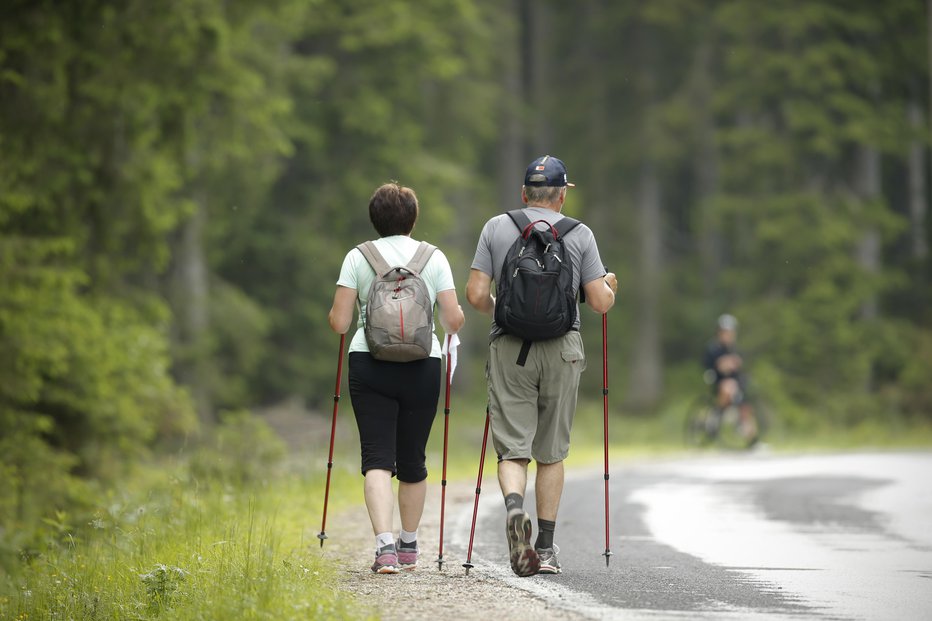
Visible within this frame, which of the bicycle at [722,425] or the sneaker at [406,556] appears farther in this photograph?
the bicycle at [722,425]

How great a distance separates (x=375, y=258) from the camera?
7.97 meters

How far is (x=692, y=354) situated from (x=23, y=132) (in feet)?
105

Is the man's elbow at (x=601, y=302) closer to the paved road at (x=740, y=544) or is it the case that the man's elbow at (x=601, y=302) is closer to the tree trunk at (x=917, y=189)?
the paved road at (x=740, y=544)

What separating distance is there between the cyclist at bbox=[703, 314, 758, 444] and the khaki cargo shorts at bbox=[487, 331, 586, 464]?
554 inches

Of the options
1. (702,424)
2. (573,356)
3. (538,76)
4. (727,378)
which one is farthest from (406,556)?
(538,76)

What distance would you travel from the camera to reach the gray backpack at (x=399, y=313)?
774 centimetres

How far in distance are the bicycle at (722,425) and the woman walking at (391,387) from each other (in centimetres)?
1413

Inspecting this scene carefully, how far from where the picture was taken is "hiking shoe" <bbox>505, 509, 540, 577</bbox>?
24.8 feet

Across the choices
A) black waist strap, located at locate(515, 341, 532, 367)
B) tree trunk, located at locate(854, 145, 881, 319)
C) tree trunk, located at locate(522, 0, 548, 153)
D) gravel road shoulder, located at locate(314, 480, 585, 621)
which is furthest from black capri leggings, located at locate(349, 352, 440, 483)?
tree trunk, located at locate(522, 0, 548, 153)

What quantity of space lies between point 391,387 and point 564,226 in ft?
4.36

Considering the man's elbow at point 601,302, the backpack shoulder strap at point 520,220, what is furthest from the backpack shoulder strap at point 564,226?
the man's elbow at point 601,302

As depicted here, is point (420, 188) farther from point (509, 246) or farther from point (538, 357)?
point (538, 357)

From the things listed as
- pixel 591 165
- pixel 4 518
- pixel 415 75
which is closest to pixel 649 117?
pixel 591 165

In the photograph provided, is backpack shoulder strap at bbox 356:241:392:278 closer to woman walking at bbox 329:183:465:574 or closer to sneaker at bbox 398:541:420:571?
woman walking at bbox 329:183:465:574
